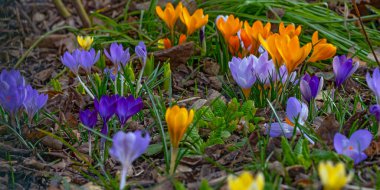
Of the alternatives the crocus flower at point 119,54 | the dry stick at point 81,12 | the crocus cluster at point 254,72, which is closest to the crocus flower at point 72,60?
the crocus flower at point 119,54

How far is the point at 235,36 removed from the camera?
2.59 m

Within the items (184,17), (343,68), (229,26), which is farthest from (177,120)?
(184,17)

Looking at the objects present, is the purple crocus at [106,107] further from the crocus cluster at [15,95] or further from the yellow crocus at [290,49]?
the yellow crocus at [290,49]

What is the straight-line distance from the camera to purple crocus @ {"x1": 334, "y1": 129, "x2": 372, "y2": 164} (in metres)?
1.59

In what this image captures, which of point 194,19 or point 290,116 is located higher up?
point 194,19

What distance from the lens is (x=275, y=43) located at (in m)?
1.99

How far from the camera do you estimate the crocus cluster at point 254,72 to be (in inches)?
82.7

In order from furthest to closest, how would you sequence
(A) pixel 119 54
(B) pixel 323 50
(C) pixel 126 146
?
1. (A) pixel 119 54
2. (B) pixel 323 50
3. (C) pixel 126 146

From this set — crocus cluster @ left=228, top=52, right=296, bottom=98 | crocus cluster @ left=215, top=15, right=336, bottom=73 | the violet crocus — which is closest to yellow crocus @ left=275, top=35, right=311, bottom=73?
crocus cluster @ left=215, top=15, right=336, bottom=73

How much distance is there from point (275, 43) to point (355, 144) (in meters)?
0.50

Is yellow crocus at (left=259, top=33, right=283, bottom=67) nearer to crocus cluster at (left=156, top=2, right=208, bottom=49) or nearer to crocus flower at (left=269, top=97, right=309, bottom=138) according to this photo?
crocus flower at (left=269, top=97, right=309, bottom=138)

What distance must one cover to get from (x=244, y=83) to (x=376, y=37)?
1334mm

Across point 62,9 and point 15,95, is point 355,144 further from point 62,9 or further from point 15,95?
point 62,9

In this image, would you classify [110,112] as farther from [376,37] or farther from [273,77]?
[376,37]
